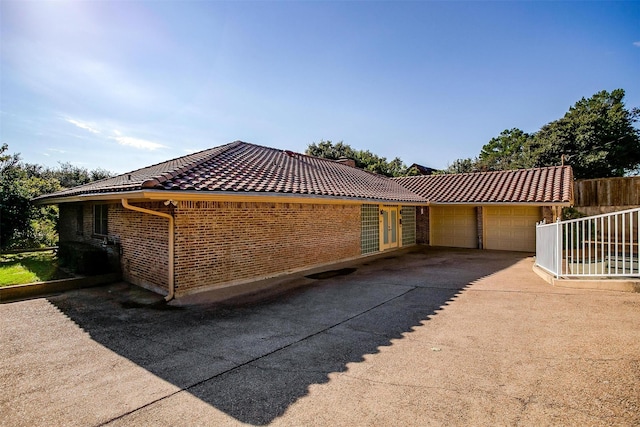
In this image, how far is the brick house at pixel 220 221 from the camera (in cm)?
709

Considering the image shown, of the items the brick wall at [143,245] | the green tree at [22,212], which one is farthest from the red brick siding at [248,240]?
the green tree at [22,212]

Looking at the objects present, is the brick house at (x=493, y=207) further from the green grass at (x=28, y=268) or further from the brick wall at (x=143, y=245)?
the green grass at (x=28, y=268)

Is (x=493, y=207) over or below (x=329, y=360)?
over

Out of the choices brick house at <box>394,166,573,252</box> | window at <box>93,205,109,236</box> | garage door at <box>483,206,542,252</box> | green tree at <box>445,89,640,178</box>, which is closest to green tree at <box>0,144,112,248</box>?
window at <box>93,205,109,236</box>

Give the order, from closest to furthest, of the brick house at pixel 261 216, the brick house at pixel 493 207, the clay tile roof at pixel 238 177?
1. the clay tile roof at pixel 238 177
2. the brick house at pixel 261 216
3. the brick house at pixel 493 207

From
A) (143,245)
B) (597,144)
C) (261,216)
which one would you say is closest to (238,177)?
(261,216)

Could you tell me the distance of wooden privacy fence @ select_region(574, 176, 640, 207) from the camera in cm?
1545

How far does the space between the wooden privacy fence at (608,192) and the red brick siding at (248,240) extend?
13726 mm

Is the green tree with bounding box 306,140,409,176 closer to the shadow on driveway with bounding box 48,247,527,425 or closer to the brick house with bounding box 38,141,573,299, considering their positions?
the brick house with bounding box 38,141,573,299

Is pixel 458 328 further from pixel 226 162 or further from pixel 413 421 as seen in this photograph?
pixel 226 162

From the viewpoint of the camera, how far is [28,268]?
10.7 meters

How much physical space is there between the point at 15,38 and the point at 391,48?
11.4 metres

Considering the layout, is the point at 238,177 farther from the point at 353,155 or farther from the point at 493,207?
the point at 353,155

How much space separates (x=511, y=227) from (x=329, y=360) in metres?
14.1
